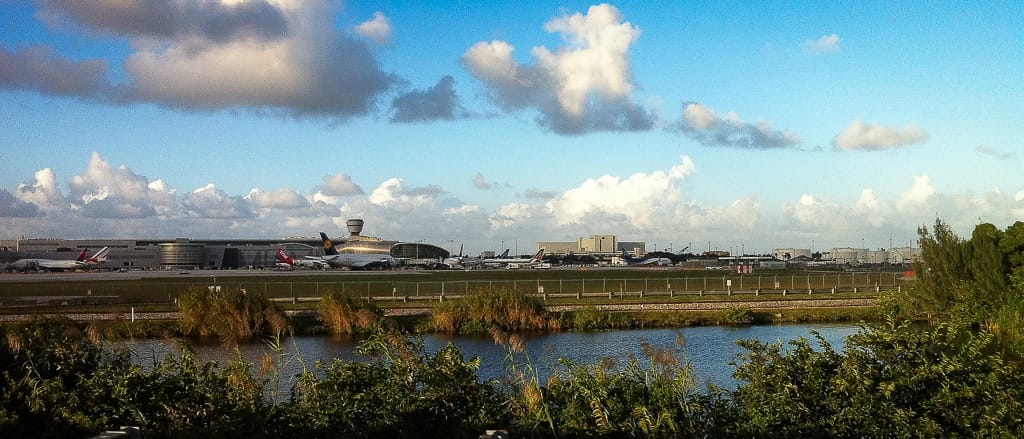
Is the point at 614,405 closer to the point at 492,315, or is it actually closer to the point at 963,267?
the point at 492,315

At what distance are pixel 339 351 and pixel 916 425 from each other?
31.2 m

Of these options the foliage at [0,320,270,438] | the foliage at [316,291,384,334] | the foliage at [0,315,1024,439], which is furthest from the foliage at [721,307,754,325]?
the foliage at [0,320,270,438]

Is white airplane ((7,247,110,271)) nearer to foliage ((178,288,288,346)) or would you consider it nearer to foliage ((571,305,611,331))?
foliage ((178,288,288,346))

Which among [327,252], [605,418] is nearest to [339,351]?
[605,418]

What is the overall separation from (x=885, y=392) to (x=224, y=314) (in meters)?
40.5

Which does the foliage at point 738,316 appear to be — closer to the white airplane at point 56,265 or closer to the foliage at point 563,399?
the foliage at point 563,399

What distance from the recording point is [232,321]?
44812 mm

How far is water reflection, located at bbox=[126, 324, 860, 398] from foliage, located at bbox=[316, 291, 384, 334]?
1951 mm

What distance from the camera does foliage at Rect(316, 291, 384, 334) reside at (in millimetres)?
46469

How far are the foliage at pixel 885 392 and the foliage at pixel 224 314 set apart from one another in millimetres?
37085

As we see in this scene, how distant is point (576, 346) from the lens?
132 feet

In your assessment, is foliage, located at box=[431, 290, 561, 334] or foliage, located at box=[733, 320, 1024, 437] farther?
foliage, located at box=[431, 290, 561, 334]

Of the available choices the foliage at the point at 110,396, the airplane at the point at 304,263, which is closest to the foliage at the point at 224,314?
the foliage at the point at 110,396

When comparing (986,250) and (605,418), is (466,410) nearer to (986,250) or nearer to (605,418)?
(605,418)
